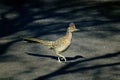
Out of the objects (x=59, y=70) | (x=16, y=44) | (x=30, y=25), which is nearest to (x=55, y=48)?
(x=59, y=70)

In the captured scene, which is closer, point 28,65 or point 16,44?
point 28,65

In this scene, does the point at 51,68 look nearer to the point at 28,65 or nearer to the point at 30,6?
the point at 28,65

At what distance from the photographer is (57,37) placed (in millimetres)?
9109

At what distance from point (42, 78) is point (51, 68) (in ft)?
1.53

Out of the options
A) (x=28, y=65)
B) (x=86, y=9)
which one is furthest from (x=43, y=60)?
(x=86, y=9)

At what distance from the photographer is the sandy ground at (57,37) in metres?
7.01

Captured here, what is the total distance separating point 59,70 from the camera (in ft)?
23.2

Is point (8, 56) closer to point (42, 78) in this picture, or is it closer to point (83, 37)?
point (42, 78)

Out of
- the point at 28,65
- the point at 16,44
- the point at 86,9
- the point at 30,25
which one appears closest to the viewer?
the point at 28,65

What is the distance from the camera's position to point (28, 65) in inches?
290

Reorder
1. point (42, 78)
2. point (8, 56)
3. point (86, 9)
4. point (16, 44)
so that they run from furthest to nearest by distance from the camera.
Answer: point (86, 9), point (16, 44), point (8, 56), point (42, 78)

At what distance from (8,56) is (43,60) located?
811mm

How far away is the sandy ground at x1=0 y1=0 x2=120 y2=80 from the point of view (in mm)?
7012

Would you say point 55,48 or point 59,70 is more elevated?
point 55,48
